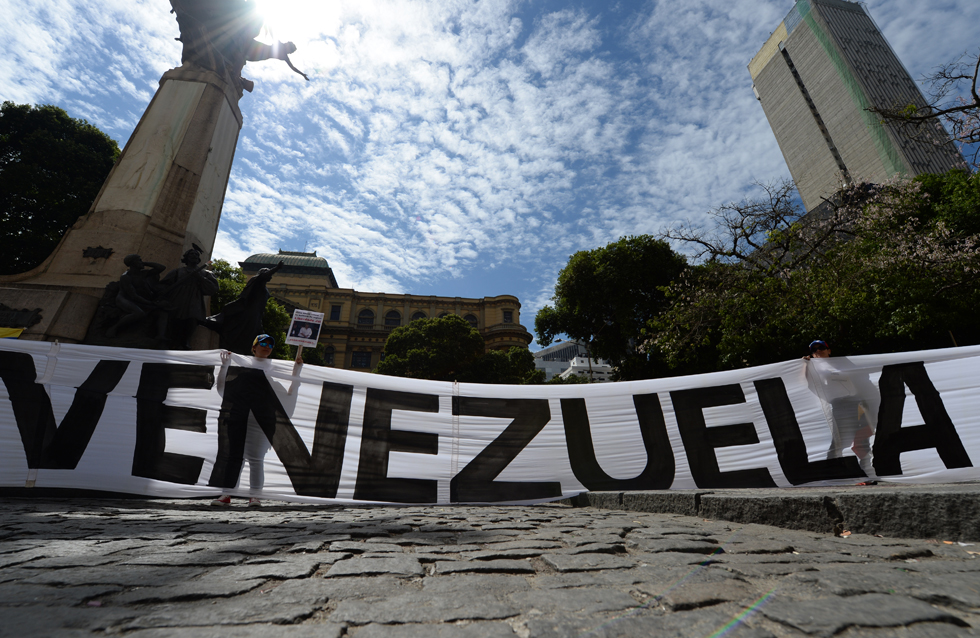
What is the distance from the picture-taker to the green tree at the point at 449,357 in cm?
3581

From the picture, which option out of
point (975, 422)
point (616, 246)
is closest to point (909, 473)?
point (975, 422)

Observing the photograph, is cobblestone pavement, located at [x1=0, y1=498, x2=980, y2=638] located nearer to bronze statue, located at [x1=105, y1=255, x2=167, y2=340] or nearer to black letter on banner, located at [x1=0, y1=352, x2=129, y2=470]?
black letter on banner, located at [x1=0, y1=352, x2=129, y2=470]

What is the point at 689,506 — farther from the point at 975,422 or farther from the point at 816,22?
the point at 816,22

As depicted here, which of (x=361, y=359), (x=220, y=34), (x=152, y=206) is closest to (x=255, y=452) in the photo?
(x=152, y=206)

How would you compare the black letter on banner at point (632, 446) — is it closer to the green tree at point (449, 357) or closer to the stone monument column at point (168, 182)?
the stone monument column at point (168, 182)

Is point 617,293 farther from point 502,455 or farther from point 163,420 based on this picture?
point 163,420

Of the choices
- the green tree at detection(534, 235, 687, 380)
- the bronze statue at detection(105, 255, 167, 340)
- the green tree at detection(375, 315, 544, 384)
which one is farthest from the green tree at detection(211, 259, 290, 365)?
the green tree at detection(534, 235, 687, 380)

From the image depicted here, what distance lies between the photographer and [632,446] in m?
5.34

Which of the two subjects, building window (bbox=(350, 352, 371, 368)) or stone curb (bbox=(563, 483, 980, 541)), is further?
building window (bbox=(350, 352, 371, 368))

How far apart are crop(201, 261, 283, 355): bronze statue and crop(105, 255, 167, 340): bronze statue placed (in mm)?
718

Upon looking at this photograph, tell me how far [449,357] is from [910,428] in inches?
1298

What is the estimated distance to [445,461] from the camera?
511cm

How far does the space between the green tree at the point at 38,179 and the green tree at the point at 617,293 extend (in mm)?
22547

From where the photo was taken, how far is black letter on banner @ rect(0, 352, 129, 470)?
15.1 ft
